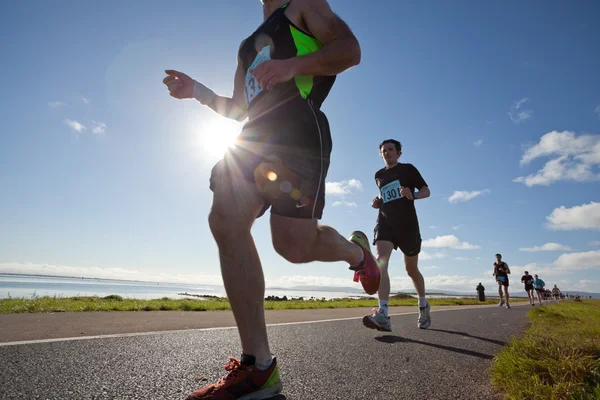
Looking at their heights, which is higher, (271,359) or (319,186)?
(319,186)

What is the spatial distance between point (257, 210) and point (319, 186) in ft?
1.26

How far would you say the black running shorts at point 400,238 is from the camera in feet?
16.0

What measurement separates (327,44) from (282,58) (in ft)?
0.99

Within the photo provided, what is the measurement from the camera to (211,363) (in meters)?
2.42

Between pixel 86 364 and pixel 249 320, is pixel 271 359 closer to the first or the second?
pixel 249 320

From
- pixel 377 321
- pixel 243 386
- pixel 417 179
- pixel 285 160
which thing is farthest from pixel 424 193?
pixel 243 386

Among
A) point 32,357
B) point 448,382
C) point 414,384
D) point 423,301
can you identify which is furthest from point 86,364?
point 423,301

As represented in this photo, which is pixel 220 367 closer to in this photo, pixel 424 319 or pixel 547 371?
pixel 547 371

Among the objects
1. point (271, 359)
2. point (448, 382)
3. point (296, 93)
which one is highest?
point (296, 93)


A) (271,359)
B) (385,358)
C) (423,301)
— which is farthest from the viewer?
(423,301)

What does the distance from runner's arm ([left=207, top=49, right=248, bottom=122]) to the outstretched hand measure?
19 cm

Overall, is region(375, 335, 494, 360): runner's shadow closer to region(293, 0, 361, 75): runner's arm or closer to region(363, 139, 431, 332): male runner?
region(363, 139, 431, 332): male runner

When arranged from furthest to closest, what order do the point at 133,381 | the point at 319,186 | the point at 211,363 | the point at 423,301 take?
the point at 423,301
the point at 211,363
the point at 319,186
the point at 133,381

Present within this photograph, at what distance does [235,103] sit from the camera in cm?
267
